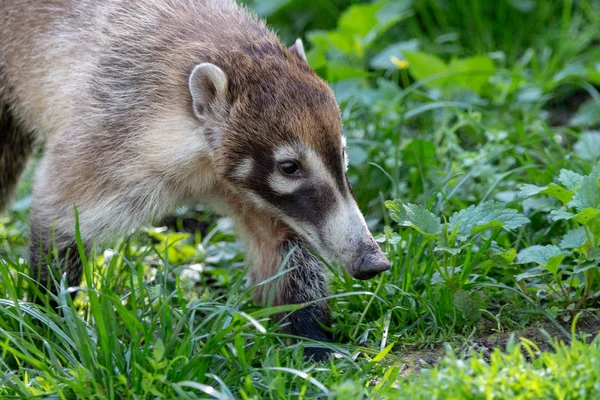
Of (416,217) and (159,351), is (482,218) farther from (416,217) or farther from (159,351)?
(159,351)

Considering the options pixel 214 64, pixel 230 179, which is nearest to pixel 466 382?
pixel 230 179

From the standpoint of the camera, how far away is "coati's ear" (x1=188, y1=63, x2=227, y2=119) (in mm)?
5070

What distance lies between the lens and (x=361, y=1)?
962 cm

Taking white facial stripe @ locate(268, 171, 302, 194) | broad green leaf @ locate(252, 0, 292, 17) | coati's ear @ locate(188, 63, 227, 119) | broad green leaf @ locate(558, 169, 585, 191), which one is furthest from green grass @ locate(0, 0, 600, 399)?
broad green leaf @ locate(252, 0, 292, 17)

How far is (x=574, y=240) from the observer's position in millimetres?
4824

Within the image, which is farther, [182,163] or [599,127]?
[599,127]

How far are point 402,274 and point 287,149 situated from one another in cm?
109

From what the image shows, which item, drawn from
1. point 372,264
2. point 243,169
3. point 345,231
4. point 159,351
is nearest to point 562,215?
point 372,264

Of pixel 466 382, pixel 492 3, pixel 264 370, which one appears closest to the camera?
pixel 466 382

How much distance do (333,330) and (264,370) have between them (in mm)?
1037

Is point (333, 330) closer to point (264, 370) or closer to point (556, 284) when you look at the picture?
point (264, 370)

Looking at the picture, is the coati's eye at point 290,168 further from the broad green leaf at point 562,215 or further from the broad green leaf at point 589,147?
the broad green leaf at point 589,147

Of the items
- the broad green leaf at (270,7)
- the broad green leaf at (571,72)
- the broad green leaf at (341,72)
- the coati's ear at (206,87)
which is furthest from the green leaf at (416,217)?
the broad green leaf at (270,7)

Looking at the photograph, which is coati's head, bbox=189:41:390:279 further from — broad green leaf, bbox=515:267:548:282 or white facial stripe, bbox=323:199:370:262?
broad green leaf, bbox=515:267:548:282
